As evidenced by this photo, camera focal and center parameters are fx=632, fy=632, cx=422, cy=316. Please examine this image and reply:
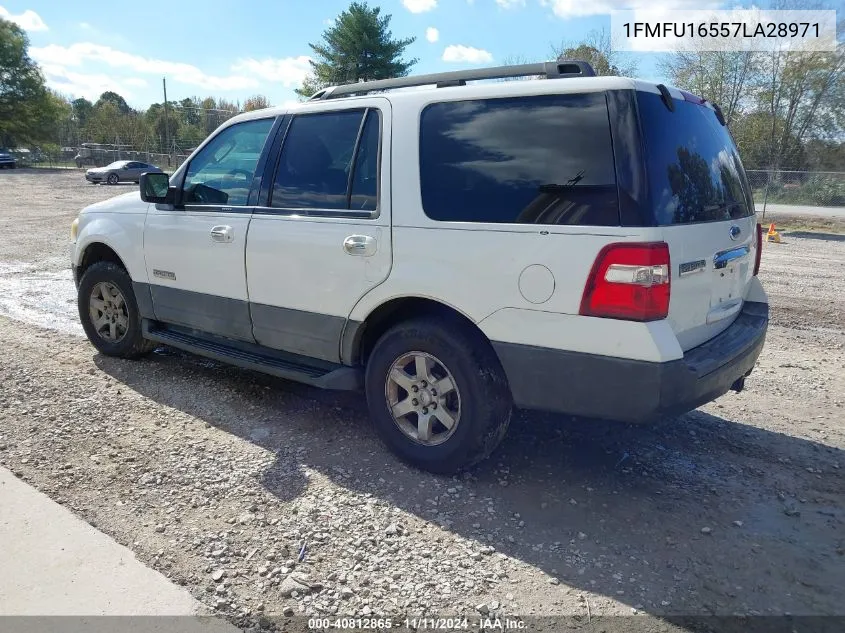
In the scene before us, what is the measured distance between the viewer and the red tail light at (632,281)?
9.18ft

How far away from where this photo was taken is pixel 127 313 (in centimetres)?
531

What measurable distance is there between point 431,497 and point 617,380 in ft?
3.82

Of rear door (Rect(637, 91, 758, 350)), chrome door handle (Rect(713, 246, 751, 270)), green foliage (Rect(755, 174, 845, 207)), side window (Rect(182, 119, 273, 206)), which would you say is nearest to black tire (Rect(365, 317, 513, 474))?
rear door (Rect(637, 91, 758, 350))

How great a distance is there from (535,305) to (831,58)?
3551cm

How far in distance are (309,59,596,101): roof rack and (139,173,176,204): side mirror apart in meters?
1.58

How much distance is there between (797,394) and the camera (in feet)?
16.0

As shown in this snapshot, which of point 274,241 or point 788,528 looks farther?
point 274,241

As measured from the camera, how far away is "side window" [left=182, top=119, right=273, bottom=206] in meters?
4.33

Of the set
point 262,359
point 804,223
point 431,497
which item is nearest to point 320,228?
point 262,359

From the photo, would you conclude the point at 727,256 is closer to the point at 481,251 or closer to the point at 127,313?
the point at 481,251

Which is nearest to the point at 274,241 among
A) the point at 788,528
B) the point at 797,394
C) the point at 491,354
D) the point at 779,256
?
the point at 491,354

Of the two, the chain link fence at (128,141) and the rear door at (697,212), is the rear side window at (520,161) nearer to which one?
the rear door at (697,212)

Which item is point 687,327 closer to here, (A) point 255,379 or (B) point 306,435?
(B) point 306,435

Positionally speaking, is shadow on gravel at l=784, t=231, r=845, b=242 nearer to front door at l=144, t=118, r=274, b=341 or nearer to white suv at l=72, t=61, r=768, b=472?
white suv at l=72, t=61, r=768, b=472
